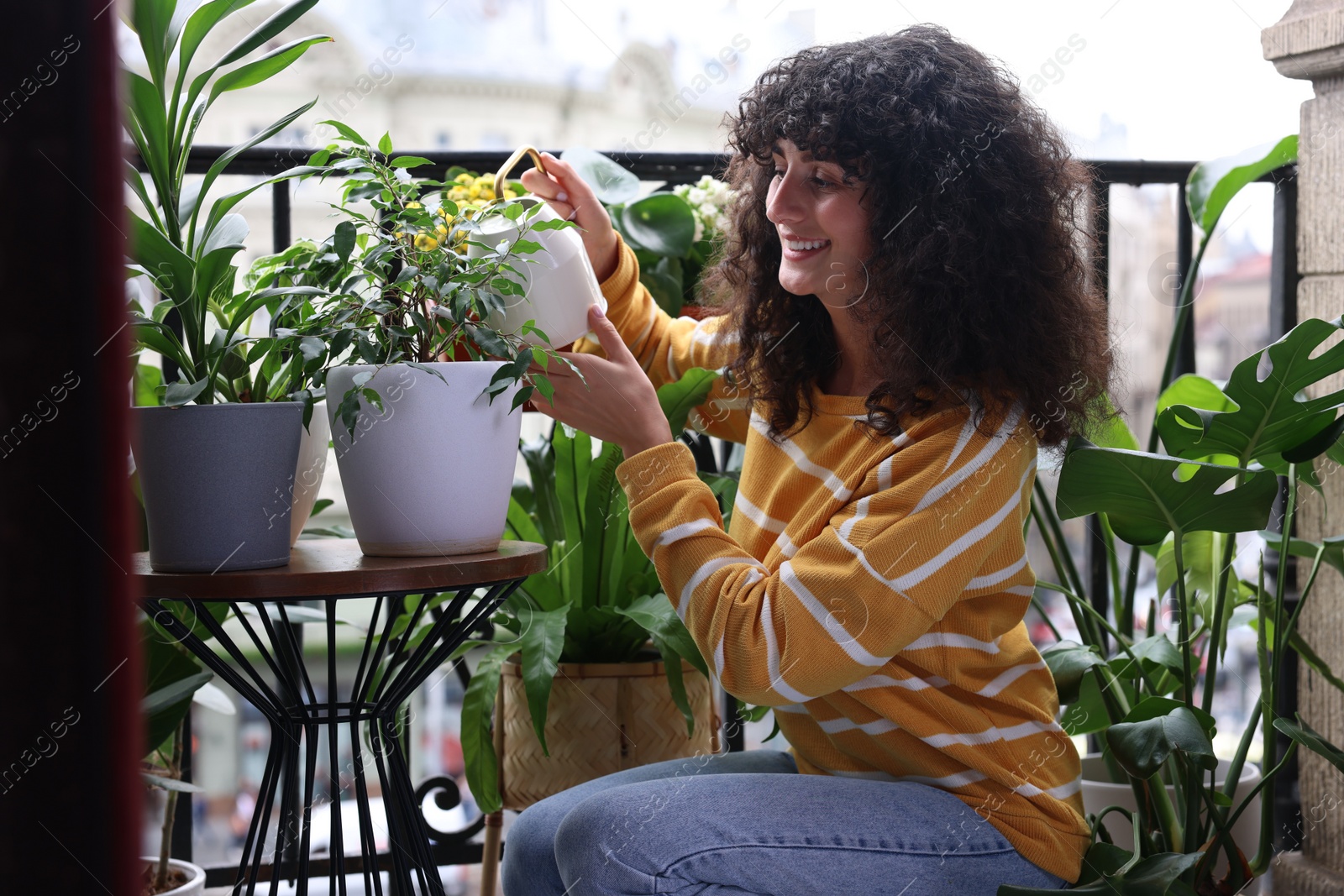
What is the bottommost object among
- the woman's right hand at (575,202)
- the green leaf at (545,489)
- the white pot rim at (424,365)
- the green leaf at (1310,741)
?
the green leaf at (1310,741)

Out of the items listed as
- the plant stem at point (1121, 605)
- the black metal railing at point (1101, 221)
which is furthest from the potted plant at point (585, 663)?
the plant stem at point (1121, 605)

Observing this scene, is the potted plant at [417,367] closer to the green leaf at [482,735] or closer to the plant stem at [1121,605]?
the green leaf at [482,735]

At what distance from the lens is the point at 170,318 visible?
166 cm

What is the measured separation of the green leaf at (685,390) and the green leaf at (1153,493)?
46 cm

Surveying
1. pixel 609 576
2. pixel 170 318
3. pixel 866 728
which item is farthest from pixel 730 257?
pixel 170 318

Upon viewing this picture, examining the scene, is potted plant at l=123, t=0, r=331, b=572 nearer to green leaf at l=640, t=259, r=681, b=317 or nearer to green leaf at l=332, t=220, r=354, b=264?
green leaf at l=332, t=220, r=354, b=264

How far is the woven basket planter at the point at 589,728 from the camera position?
1.43 m

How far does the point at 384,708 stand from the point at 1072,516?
78 centimetres

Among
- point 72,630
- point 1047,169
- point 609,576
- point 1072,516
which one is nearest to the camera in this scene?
point 72,630

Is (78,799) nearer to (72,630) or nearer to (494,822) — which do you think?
(72,630)

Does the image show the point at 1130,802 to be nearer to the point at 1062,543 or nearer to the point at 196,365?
the point at 1062,543

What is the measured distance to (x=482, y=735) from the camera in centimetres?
146

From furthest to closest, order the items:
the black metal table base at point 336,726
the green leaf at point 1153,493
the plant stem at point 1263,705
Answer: the plant stem at point 1263,705
the green leaf at point 1153,493
the black metal table base at point 336,726

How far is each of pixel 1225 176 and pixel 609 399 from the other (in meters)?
1.14
